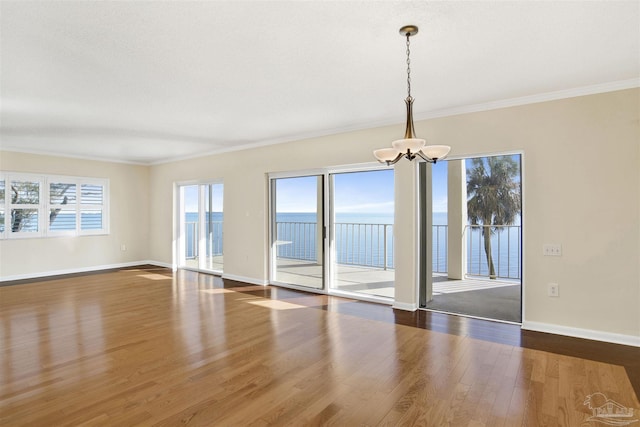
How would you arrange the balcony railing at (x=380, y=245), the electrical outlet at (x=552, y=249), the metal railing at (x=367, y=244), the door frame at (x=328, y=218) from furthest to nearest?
the metal railing at (x=367, y=244) < the balcony railing at (x=380, y=245) < the door frame at (x=328, y=218) < the electrical outlet at (x=552, y=249)

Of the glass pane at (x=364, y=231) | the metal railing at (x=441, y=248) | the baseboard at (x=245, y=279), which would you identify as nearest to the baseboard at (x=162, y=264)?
the baseboard at (x=245, y=279)

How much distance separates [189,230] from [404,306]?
214 inches

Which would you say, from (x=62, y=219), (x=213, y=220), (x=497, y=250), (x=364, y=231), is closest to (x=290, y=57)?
(x=364, y=231)

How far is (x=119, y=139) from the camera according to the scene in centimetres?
576

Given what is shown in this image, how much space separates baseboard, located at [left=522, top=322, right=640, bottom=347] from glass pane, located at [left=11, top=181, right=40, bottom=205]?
28.3 feet

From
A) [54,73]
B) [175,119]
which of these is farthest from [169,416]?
[175,119]

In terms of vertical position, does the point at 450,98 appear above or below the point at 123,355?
above

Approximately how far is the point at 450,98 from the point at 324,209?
2.47 m

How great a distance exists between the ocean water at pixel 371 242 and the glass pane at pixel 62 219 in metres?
4.68

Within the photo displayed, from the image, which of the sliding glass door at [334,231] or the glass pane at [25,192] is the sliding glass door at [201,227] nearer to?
the sliding glass door at [334,231]

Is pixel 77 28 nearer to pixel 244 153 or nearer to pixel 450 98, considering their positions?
pixel 450 98
